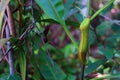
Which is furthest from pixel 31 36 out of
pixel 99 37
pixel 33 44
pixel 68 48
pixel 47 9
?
pixel 68 48

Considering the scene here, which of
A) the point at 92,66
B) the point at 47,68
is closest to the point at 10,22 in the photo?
the point at 47,68

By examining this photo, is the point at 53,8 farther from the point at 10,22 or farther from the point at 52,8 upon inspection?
the point at 10,22

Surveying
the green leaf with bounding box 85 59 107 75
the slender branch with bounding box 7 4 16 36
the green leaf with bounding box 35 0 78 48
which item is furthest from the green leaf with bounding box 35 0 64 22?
the green leaf with bounding box 85 59 107 75

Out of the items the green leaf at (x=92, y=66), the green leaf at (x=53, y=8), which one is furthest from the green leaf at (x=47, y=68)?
the green leaf at (x=53, y=8)

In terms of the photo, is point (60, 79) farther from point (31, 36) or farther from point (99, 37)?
point (99, 37)

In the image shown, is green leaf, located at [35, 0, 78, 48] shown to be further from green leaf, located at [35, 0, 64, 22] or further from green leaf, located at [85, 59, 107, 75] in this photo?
green leaf, located at [85, 59, 107, 75]
